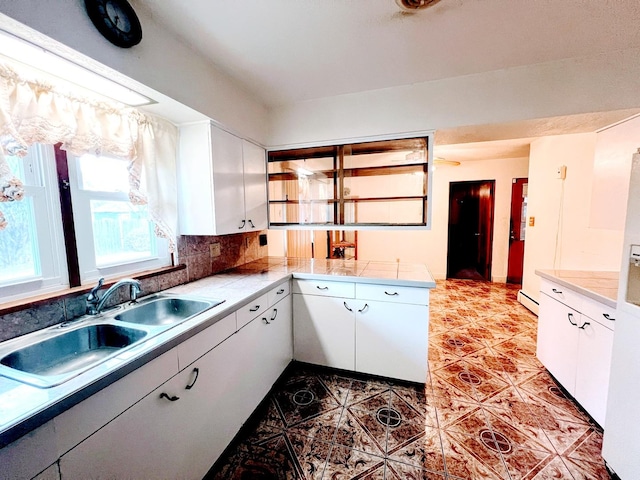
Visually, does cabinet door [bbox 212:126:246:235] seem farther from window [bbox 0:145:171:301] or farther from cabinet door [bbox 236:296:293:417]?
cabinet door [bbox 236:296:293:417]

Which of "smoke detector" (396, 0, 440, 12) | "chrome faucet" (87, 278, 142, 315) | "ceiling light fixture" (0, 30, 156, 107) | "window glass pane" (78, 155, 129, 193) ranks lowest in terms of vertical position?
"chrome faucet" (87, 278, 142, 315)

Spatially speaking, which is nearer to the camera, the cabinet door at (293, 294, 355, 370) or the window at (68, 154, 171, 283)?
the window at (68, 154, 171, 283)

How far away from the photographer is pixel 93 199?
1.46 meters

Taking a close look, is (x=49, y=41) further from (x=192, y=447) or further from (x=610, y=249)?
(x=610, y=249)

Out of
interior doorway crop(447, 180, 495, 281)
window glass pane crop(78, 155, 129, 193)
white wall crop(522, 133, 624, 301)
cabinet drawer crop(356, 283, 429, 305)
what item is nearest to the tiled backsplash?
window glass pane crop(78, 155, 129, 193)

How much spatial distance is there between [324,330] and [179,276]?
4.03 feet

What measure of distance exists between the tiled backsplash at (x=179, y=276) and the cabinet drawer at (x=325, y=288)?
0.72 meters

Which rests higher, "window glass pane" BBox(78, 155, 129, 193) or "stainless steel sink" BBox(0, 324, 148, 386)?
"window glass pane" BBox(78, 155, 129, 193)

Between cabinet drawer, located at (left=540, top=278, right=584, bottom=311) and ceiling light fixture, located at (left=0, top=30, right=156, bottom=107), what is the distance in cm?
308

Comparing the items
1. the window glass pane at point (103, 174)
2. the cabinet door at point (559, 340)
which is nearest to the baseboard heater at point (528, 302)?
the cabinet door at point (559, 340)

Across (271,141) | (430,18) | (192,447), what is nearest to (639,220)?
(430,18)

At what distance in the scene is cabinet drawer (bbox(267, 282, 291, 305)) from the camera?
1.93 meters

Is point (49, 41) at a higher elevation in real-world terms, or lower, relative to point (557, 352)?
higher

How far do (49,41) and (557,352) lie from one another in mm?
3527
